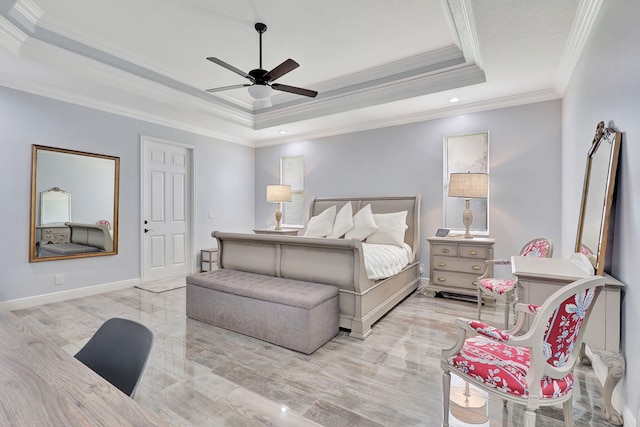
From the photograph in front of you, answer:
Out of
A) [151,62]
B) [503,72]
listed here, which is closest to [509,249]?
[503,72]

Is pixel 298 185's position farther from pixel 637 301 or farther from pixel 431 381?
pixel 637 301

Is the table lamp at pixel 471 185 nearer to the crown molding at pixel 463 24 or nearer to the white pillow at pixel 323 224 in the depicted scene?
the crown molding at pixel 463 24

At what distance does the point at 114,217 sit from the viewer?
4.46 m

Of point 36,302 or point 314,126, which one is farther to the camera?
point 314,126

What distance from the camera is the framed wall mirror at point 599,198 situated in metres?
1.87

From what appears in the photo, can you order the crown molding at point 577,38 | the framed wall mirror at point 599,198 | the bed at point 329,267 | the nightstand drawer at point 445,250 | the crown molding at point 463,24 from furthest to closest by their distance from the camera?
the nightstand drawer at point 445,250
the bed at point 329,267
the crown molding at point 463,24
the crown molding at point 577,38
the framed wall mirror at point 599,198

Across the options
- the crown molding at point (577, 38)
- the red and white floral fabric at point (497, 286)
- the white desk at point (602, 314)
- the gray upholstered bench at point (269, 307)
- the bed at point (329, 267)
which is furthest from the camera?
the red and white floral fabric at point (497, 286)

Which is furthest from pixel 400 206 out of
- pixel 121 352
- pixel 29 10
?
pixel 29 10

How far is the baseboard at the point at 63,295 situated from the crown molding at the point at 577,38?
5.87 metres

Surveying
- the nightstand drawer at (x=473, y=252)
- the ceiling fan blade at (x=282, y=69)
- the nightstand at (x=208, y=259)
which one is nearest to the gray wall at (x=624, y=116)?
the nightstand drawer at (x=473, y=252)

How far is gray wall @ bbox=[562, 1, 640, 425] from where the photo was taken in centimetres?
159

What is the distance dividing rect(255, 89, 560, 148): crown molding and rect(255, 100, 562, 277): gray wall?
0.07 meters

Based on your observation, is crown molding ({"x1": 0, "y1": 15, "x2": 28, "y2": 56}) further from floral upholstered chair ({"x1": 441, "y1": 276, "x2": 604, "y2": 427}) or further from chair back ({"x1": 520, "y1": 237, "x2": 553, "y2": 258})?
chair back ({"x1": 520, "y1": 237, "x2": 553, "y2": 258})

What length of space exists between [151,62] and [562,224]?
536 cm
